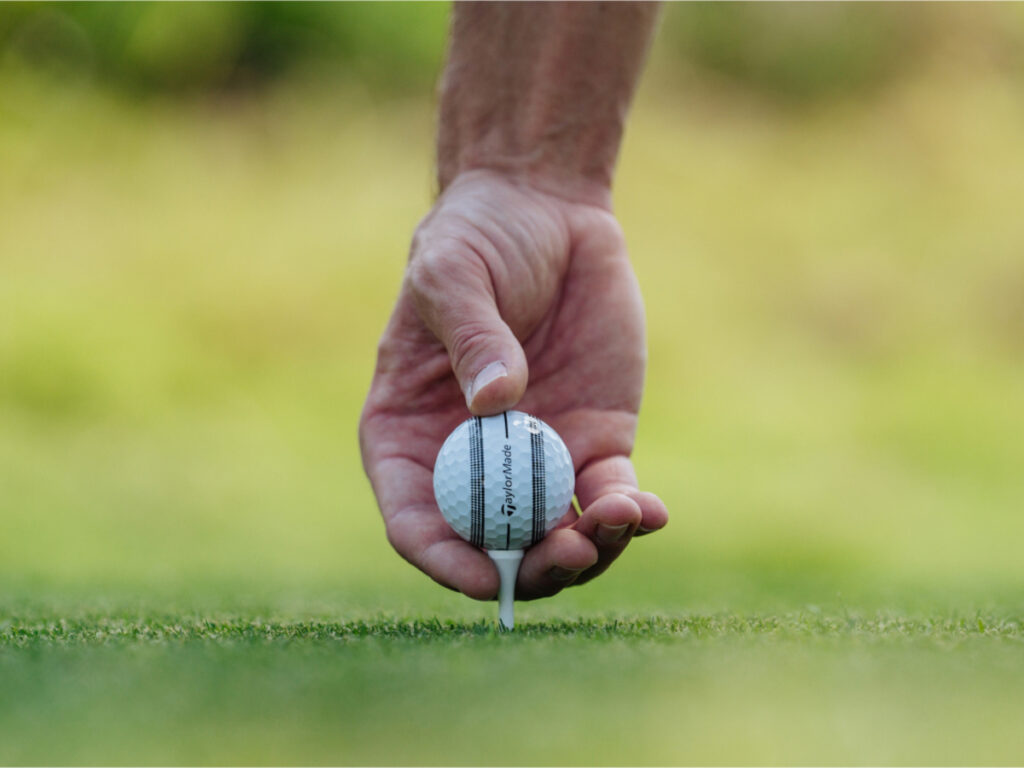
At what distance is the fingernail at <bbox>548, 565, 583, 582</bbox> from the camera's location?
3092mm

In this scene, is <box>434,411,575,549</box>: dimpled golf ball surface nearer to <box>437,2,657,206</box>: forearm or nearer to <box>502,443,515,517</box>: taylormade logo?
<box>502,443,515,517</box>: taylormade logo

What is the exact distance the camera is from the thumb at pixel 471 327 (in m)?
3.12

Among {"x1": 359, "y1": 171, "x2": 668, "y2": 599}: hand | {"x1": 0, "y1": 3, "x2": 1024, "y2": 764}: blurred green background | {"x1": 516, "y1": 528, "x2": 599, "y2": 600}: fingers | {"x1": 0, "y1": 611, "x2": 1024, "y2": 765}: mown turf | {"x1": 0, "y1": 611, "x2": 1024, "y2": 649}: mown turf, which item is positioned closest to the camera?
{"x1": 0, "y1": 611, "x2": 1024, "y2": 765}: mown turf

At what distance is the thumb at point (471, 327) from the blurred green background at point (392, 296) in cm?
90

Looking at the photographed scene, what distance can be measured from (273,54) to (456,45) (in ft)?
43.0

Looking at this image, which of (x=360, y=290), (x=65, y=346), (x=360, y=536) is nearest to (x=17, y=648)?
(x=360, y=536)

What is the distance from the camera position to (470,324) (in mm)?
3281

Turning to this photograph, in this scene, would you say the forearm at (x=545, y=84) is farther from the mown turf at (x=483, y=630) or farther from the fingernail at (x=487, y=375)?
the mown turf at (x=483, y=630)

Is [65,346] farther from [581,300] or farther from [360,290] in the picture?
[581,300]

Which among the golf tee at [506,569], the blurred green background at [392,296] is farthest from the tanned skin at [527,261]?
the blurred green background at [392,296]

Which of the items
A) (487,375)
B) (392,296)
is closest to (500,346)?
(487,375)

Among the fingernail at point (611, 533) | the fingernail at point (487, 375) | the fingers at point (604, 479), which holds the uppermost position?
the fingernail at point (487, 375)

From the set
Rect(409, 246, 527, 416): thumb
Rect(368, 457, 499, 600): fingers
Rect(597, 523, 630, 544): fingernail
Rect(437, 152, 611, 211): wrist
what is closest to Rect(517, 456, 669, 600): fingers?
Rect(597, 523, 630, 544): fingernail

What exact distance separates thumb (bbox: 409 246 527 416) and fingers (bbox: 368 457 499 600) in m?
0.41
